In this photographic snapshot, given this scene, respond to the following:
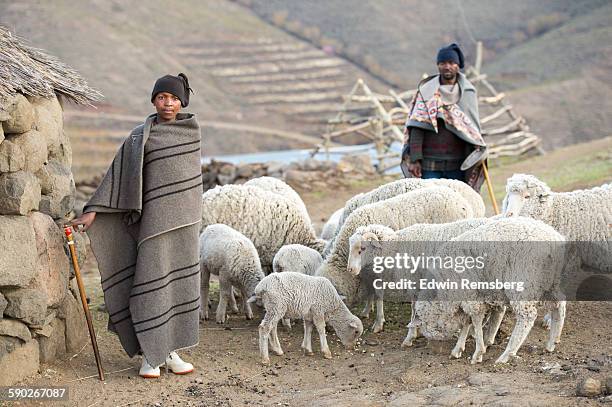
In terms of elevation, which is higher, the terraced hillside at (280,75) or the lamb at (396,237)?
the terraced hillside at (280,75)

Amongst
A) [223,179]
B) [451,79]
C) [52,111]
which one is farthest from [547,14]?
[52,111]

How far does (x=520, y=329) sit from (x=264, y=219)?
3057 millimetres

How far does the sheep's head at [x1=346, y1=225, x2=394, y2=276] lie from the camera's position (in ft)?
20.8

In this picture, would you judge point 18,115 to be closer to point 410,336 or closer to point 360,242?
point 360,242

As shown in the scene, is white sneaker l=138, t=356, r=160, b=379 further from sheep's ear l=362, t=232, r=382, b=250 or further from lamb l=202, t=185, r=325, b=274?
lamb l=202, t=185, r=325, b=274

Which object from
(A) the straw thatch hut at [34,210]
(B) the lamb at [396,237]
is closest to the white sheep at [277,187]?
(B) the lamb at [396,237]

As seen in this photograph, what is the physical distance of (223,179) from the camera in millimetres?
15344

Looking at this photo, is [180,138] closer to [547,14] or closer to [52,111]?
[52,111]

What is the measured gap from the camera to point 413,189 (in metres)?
7.43

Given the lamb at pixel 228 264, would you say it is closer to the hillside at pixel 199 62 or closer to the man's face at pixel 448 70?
the man's face at pixel 448 70

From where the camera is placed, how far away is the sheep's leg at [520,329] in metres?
5.42

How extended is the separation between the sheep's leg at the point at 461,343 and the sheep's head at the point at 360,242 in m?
0.93

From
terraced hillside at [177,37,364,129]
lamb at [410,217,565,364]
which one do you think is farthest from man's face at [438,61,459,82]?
terraced hillside at [177,37,364,129]

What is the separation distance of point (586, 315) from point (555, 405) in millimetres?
2205
